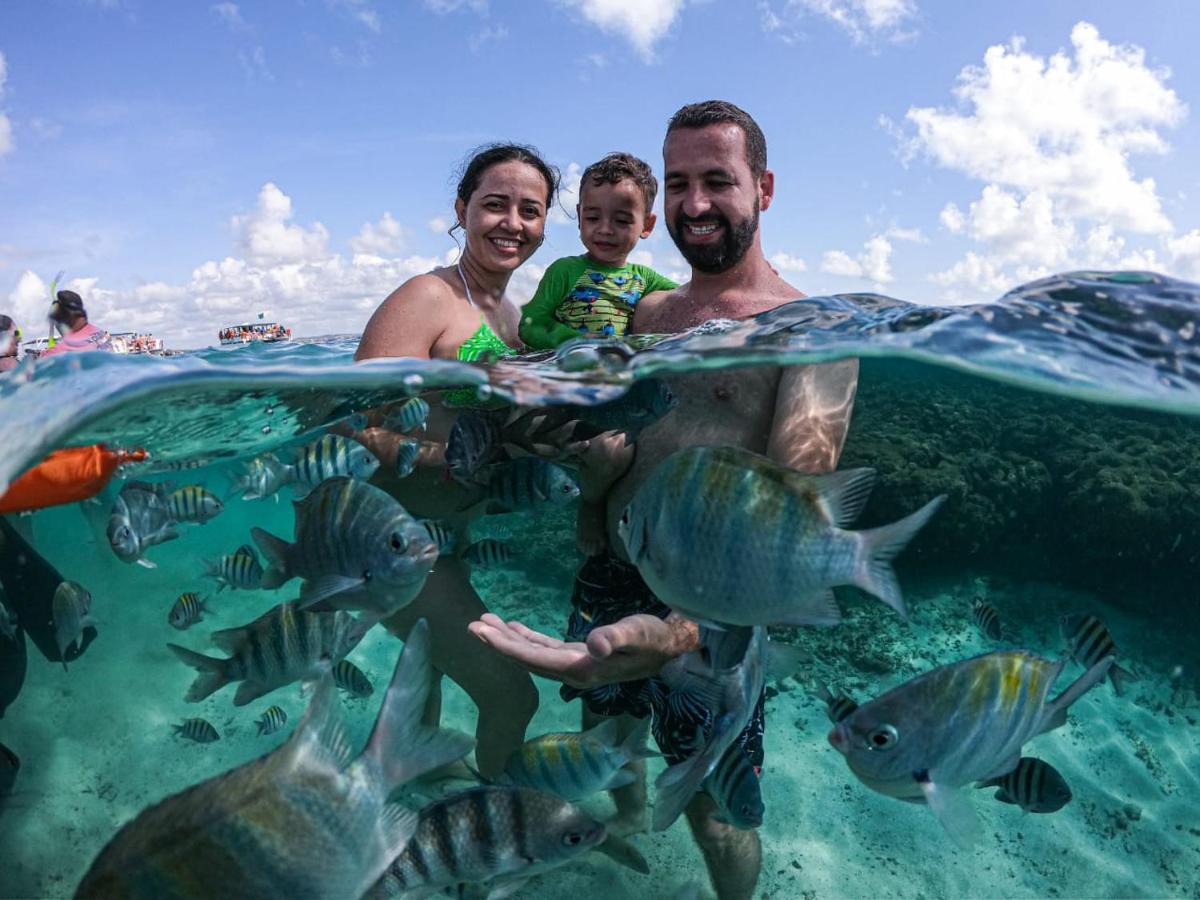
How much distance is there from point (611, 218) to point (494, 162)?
1.04 metres

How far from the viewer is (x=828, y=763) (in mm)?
6898

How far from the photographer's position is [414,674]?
2.37 m

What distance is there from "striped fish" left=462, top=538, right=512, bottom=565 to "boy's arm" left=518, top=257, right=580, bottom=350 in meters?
1.59

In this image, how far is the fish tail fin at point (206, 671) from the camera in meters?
3.68

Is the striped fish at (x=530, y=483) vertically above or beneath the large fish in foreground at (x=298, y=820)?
above

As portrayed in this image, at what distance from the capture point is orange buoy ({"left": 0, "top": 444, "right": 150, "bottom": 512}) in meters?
5.16

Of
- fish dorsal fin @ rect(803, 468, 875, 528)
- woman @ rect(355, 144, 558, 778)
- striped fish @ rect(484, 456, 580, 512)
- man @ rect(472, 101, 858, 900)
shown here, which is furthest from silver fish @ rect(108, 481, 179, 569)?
fish dorsal fin @ rect(803, 468, 875, 528)

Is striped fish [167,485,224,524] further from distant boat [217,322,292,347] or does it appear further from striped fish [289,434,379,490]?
distant boat [217,322,292,347]

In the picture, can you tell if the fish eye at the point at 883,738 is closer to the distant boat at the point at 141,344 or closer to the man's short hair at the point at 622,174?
the man's short hair at the point at 622,174

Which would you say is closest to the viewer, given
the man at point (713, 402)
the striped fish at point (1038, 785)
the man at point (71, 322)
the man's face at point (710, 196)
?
the striped fish at point (1038, 785)

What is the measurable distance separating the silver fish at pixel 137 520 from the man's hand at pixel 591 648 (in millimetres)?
3561

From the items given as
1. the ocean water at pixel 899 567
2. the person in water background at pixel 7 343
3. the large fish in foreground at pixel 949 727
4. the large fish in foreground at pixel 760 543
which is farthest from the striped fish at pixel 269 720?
the person in water background at pixel 7 343

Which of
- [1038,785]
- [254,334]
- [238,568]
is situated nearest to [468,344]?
[238,568]

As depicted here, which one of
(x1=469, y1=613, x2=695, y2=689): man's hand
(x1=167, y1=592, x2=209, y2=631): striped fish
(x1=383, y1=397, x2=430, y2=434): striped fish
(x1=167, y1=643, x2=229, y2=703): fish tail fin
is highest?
(x1=383, y1=397, x2=430, y2=434): striped fish
